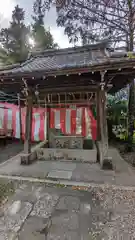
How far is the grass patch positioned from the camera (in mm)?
2890

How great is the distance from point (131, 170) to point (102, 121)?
164cm

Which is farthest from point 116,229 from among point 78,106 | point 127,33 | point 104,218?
point 127,33

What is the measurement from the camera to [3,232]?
6.79ft

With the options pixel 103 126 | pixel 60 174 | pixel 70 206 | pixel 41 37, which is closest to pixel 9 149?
pixel 60 174

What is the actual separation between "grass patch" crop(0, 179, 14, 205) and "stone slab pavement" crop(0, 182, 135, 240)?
15 centimetres

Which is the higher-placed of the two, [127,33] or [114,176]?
[127,33]

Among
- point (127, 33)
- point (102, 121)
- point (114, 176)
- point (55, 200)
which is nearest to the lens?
point (55, 200)

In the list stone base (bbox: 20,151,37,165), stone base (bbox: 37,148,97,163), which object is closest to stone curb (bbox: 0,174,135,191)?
stone base (bbox: 20,151,37,165)

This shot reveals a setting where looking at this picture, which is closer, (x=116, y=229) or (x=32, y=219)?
(x=116, y=229)

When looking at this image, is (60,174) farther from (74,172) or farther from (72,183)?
(72,183)

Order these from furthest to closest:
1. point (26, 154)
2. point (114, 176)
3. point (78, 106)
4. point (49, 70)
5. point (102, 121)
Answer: point (78, 106)
point (26, 154)
point (102, 121)
point (114, 176)
point (49, 70)

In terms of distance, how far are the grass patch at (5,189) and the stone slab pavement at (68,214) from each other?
153mm

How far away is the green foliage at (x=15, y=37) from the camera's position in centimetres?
1259

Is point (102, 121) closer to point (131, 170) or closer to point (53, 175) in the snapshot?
point (131, 170)
